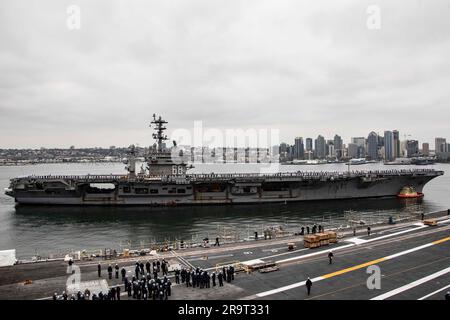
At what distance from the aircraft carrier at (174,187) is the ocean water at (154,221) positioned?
1094mm

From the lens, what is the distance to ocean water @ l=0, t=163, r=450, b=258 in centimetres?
2750

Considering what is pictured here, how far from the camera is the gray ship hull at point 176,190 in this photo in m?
40.9

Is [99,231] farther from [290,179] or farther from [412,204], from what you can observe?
[412,204]

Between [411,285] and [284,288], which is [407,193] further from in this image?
[284,288]

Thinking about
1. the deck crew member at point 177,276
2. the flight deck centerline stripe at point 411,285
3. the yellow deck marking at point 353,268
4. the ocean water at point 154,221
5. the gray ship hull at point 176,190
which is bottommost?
the ocean water at point 154,221

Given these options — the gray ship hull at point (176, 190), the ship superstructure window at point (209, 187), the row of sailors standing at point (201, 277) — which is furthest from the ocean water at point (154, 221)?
the row of sailors standing at point (201, 277)

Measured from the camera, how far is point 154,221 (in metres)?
34.5

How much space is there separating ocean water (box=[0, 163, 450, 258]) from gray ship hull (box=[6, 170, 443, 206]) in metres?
1.03

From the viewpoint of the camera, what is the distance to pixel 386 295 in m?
13.3

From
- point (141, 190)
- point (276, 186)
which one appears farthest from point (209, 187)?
point (276, 186)

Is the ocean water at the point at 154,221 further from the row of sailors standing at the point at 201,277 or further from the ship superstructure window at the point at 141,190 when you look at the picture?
the row of sailors standing at the point at 201,277

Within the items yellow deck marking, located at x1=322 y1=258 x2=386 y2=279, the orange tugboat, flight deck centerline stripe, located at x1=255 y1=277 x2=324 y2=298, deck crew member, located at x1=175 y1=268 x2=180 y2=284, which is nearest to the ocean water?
the orange tugboat

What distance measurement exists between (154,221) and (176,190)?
7.38 m
